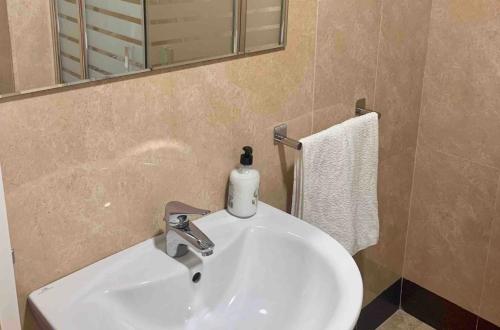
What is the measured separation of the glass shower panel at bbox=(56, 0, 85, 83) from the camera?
39.5 inches

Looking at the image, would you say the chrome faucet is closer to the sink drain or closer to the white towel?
the sink drain

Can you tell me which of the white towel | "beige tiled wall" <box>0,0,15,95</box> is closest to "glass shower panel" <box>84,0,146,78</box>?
"beige tiled wall" <box>0,0,15,95</box>

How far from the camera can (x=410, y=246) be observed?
2184mm

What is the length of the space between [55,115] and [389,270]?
1531mm

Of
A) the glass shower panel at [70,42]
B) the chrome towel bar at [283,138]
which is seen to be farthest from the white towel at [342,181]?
the glass shower panel at [70,42]

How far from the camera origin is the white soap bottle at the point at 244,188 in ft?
4.38

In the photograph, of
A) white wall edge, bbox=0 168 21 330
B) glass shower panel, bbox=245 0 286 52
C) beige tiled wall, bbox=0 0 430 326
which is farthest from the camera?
glass shower panel, bbox=245 0 286 52

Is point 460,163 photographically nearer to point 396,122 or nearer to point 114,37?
point 396,122

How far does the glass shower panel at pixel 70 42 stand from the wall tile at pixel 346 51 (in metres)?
0.66

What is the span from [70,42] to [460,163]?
140 cm

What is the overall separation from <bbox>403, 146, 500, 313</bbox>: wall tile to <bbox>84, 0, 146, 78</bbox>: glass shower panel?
49.1 inches

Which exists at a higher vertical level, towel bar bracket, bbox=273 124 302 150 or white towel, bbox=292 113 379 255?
towel bar bracket, bbox=273 124 302 150

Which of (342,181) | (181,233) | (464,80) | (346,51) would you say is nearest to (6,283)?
(181,233)

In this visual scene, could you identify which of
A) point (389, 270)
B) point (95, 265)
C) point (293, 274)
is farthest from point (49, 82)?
point (389, 270)
